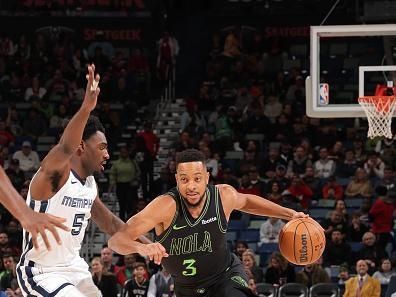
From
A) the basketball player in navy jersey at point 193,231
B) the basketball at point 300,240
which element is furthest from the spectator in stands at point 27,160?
the basketball player in navy jersey at point 193,231

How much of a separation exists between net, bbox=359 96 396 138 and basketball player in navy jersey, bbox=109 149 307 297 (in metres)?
4.30

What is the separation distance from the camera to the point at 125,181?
1866 centimetres

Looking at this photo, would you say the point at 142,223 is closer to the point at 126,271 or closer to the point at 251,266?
the point at 251,266

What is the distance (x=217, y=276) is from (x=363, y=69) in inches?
202

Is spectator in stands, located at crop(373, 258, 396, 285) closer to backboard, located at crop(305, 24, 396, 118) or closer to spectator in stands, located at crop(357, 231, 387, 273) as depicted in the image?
spectator in stands, located at crop(357, 231, 387, 273)

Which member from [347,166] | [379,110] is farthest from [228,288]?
[347,166]

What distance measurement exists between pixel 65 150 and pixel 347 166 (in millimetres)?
12310

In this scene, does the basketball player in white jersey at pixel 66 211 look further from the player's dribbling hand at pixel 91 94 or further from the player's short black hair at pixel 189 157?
the player's short black hair at pixel 189 157

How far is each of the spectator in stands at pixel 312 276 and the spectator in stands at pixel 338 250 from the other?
34.6 inches

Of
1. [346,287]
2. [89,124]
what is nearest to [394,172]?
[346,287]

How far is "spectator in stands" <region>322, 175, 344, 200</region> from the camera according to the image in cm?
1739

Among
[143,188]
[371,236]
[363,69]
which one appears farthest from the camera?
[143,188]

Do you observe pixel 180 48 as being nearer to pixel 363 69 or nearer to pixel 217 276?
pixel 363 69

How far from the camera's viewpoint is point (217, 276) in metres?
7.77
